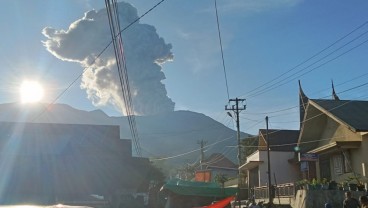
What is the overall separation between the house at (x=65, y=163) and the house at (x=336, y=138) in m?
23.6

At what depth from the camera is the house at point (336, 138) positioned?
2375 cm

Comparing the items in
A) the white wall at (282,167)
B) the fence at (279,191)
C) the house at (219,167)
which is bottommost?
the fence at (279,191)

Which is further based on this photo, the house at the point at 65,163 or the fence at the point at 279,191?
the house at the point at 65,163

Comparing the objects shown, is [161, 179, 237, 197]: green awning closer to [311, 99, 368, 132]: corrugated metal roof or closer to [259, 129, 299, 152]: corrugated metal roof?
[259, 129, 299, 152]: corrugated metal roof

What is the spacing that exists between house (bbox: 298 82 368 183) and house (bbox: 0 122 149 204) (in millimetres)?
23565

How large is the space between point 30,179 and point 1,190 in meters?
3.10

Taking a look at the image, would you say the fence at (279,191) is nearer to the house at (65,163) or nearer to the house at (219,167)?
the house at (65,163)

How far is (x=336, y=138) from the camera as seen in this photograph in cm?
2642

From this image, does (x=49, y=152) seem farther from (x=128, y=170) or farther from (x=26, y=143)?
(x=128, y=170)

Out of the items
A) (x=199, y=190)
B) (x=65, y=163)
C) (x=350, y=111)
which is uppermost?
(x=350, y=111)

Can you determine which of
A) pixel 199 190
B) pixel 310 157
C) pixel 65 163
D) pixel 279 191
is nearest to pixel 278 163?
pixel 199 190

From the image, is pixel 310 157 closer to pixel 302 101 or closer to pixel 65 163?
pixel 302 101

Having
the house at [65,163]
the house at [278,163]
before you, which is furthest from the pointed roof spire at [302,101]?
the house at [65,163]

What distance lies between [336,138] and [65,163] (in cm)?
3066
